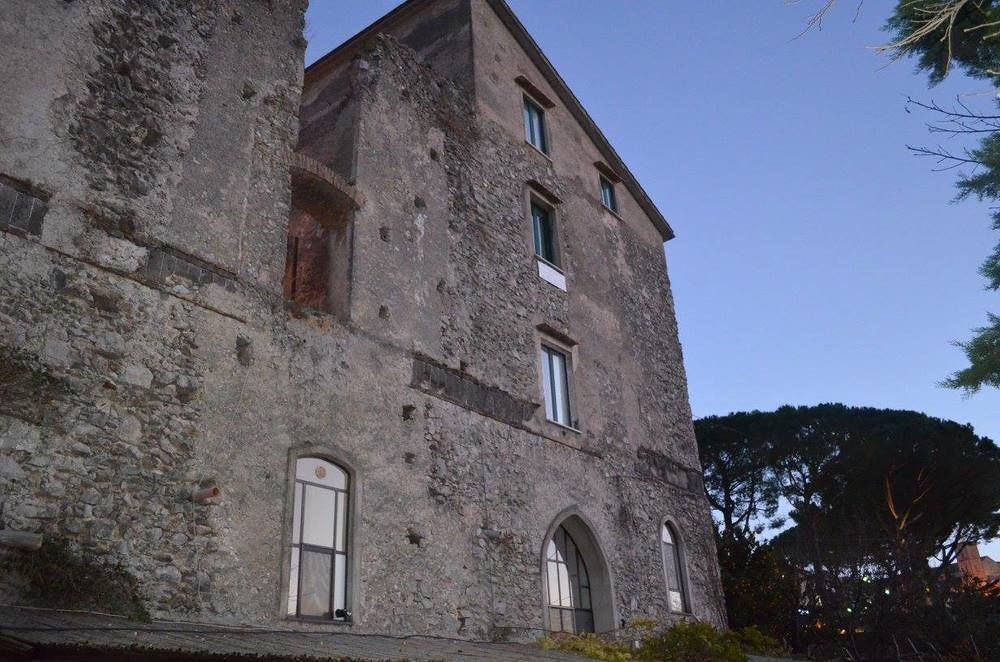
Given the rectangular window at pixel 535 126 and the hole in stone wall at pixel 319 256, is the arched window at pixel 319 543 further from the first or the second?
the rectangular window at pixel 535 126

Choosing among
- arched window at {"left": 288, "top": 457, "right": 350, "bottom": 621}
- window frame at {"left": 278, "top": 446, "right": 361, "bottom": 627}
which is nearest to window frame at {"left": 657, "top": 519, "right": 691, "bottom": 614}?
window frame at {"left": 278, "top": 446, "right": 361, "bottom": 627}

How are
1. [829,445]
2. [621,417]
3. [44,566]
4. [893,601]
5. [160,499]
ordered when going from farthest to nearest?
1. [829,445]
2. [893,601]
3. [621,417]
4. [160,499]
5. [44,566]

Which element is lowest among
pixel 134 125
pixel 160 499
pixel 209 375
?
pixel 160 499

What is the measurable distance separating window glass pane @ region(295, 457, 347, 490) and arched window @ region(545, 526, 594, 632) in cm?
365

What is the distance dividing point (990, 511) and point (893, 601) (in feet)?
23.2

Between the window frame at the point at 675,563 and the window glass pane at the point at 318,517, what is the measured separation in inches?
269

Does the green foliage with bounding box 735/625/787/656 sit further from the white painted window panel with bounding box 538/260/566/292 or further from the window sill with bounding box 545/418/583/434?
the white painted window panel with bounding box 538/260/566/292

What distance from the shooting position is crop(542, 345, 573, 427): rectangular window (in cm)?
1281

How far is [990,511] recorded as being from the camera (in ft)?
73.2

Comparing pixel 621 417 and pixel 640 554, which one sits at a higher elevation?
pixel 621 417

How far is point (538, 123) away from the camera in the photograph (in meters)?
15.7

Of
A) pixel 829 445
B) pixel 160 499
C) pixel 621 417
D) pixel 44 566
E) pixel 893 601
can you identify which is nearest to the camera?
pixel 44 566

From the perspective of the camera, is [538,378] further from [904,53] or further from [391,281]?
[904,53]

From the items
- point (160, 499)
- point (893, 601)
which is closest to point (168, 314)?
point (160, 499)
